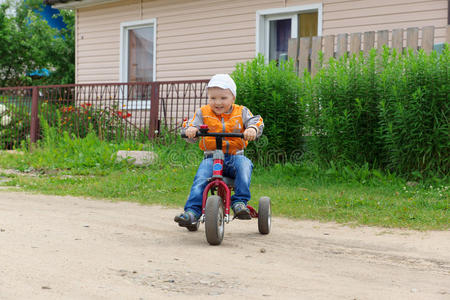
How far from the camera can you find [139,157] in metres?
9.38

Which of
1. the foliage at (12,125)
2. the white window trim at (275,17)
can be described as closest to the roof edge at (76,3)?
the foliage at (12,125)

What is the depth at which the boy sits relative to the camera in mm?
4547

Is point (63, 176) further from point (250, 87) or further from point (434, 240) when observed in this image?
point (434, 240)

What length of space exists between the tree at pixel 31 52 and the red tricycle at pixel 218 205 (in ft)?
57.1

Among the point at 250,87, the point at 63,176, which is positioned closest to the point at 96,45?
the point at 63,176

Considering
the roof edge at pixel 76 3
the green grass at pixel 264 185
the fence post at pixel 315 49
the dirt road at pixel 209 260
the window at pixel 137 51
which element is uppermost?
the roof edge at pixel 76 3

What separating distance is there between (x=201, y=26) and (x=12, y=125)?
16.5ft

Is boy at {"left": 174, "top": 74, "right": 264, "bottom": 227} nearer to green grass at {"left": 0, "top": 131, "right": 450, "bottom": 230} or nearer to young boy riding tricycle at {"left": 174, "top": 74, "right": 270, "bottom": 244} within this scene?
young boy riding tricycle at {"left": 174, "top": 74, "right": 270, "bottom": 244}

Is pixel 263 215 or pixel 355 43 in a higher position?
pixel 355 43

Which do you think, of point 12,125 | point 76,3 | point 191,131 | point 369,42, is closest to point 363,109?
point 369,42

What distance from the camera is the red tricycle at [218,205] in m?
4.15

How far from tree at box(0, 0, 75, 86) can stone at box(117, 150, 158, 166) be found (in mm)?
12254

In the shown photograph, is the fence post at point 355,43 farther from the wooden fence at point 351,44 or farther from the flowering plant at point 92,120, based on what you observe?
the flowering plant at point 92,120

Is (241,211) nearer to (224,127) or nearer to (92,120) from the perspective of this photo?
(224,127)
